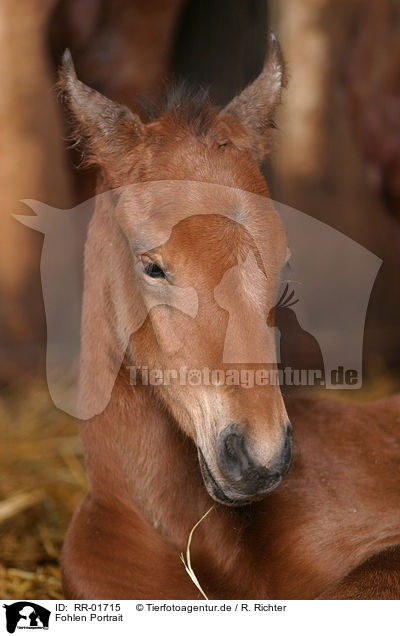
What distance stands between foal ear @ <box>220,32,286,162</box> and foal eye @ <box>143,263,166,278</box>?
0.50 meters

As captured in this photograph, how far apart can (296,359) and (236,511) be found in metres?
1.14

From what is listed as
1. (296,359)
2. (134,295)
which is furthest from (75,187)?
(134,295)

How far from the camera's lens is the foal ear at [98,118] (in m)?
2.02

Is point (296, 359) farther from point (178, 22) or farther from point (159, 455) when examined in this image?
point (178, 22)

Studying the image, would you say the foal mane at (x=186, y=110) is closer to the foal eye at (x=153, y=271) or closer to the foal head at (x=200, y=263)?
the foal head at (x=200, y=263)

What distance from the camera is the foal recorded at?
1.75m

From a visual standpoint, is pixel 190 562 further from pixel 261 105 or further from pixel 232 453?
pixel 261 105

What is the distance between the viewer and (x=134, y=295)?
2.00m
